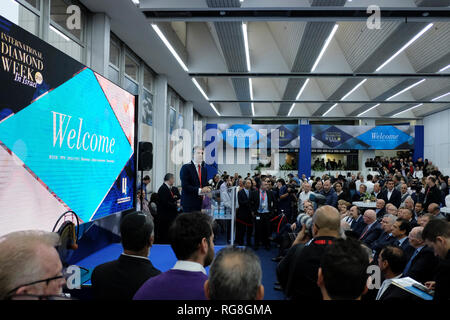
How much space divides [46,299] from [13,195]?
5.85ft

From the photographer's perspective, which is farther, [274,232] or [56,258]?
[274,232]

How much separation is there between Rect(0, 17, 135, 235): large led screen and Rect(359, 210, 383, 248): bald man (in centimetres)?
348

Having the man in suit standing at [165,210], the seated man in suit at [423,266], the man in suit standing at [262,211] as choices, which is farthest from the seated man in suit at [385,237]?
the man in suit standing at [165,210]

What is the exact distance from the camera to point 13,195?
2.38 metres

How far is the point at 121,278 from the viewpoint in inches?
70.8

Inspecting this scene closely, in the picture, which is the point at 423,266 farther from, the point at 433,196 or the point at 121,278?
the point at 433,196

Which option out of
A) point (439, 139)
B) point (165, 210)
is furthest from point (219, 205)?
point (439, 139)

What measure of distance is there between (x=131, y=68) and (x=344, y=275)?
785 centimetres

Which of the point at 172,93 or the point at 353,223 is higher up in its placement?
the point at 172,93

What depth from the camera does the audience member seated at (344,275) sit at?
127 cm

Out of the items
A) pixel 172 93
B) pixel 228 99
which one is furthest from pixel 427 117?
pixel 172 93

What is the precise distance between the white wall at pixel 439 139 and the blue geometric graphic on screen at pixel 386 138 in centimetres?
187

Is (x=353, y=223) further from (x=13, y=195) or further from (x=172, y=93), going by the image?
(x=172, y=93)

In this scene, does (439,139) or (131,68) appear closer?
(131,68)
